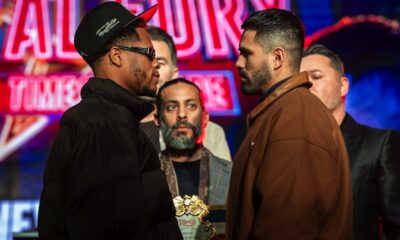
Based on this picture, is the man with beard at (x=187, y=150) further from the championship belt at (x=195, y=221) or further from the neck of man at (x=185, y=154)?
the championship belt at (x=195, y=221)

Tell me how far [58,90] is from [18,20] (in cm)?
91

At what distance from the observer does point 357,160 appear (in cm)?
343

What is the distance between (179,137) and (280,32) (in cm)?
139

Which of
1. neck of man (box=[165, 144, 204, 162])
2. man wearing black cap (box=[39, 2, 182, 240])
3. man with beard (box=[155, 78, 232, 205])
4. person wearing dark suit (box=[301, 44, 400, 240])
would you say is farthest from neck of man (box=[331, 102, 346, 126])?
man wearing black cap (box=[39, 2, 182, 240])

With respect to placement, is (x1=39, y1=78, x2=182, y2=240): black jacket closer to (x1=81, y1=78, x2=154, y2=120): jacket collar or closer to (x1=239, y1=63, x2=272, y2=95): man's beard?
(x1=81, y1=78, x2=154, y2=120): jacket collar

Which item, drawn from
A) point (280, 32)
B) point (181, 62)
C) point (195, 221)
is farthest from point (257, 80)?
point (181, 62)

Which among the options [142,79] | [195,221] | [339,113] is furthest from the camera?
[339,113]

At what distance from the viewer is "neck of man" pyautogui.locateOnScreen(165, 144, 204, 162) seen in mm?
3873

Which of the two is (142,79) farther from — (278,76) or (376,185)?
(376,185)

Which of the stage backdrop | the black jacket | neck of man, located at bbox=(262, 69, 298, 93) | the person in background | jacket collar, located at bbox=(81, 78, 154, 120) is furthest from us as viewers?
the stage backdrop

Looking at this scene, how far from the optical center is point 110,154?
229 centimetres

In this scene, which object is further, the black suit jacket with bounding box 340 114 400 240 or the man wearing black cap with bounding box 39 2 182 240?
the black suit jacket with bounding box 340 114 400 240

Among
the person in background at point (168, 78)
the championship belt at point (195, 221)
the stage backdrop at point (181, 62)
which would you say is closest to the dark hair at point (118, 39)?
the championship belt at point (195, 221)

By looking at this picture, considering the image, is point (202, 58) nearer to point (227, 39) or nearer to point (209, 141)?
point (227, 39)
